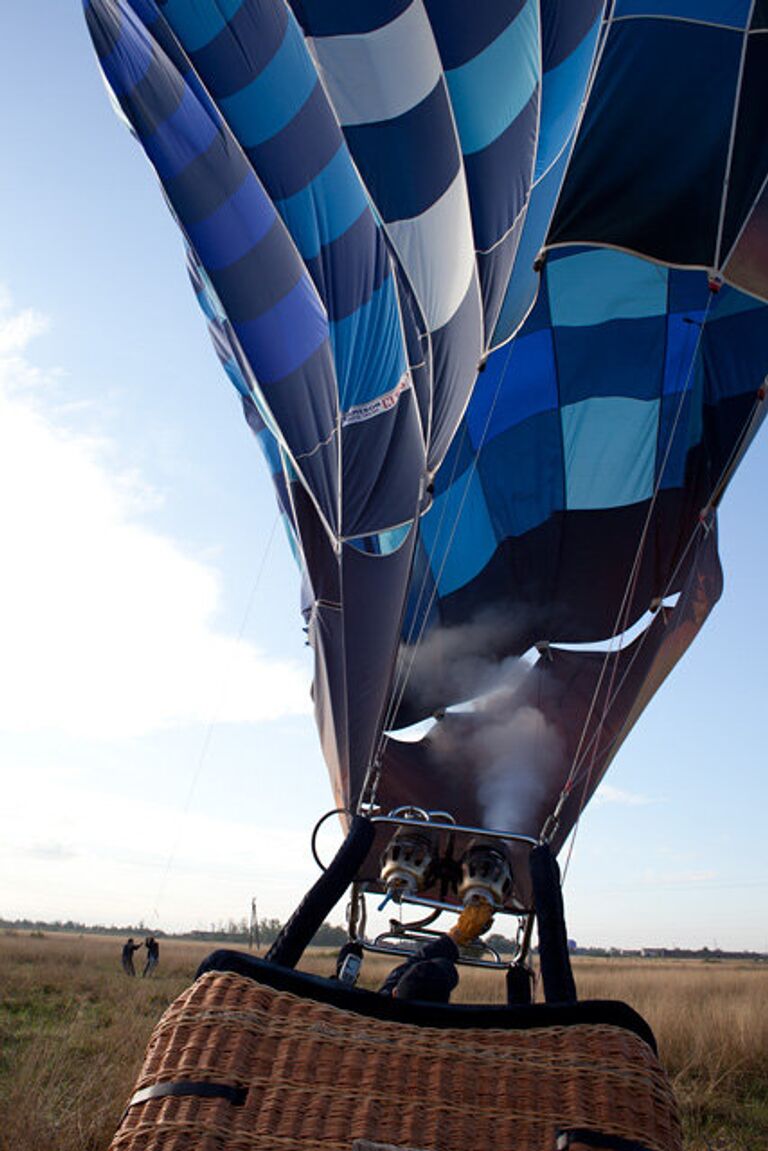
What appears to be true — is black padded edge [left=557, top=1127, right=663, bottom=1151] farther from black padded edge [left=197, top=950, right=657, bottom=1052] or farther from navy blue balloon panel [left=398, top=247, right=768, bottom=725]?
navy blue balloon panel [left=398, top=247, right=768, bottom=725]

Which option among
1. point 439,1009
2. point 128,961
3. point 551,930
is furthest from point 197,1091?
point 128,961

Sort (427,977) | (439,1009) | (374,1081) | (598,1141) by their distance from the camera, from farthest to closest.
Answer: (427,977) → (439,1009) → (374,1081) → (598,1141)

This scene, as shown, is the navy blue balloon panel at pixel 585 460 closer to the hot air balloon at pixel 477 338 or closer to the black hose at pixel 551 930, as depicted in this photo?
the hot air balloon at pixel 477 338

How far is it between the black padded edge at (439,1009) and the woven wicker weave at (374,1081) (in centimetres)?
1

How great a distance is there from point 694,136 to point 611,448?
72.1 inches

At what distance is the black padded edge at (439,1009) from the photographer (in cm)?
151

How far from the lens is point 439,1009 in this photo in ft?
5.10

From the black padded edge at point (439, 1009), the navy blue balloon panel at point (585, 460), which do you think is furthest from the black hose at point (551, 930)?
the navy blue balloon panel at point (585, 460)

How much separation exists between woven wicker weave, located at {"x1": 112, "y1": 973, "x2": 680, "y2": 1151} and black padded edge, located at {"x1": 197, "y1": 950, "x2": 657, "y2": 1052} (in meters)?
0.01

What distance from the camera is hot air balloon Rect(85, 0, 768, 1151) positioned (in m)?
4.55

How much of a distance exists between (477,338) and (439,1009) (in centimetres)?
386

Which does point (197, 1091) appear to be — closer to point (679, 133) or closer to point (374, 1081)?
point (374, 1081)

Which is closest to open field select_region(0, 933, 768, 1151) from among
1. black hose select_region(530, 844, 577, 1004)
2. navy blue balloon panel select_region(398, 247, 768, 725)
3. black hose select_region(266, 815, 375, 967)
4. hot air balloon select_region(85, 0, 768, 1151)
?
hot air balloon select_region(85, 0, 768, 1151)

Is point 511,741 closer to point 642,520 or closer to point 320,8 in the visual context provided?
point 642,520
